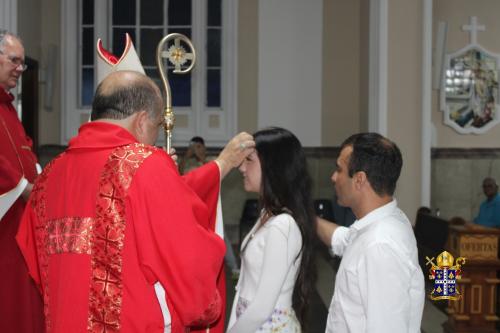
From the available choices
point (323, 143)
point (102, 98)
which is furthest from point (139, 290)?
point (323, 143)

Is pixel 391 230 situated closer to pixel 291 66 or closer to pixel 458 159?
pixel 291 66

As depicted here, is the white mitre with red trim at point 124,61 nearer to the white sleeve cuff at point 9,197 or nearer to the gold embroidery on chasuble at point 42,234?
the gold embroidery on chasuble at point 42,234

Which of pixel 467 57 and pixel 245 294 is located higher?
pixel 467 57

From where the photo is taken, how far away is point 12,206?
117 inches

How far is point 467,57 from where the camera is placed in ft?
31.6

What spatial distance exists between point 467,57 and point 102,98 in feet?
28.6

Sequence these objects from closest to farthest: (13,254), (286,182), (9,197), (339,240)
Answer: (286,182) < (339,240) < (9,197) < (13,254)

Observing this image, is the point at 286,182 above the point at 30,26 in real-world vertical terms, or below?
below

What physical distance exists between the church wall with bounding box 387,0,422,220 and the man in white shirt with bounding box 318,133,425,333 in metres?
5.44

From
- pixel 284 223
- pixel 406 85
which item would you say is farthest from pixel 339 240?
pixel 406 85

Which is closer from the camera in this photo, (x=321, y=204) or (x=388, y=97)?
(x=388, y=97)

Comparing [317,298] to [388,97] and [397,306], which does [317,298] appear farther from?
[397,306]

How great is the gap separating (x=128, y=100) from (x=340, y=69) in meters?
7.97

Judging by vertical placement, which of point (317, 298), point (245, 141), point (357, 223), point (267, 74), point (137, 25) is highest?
point (137, 25)
